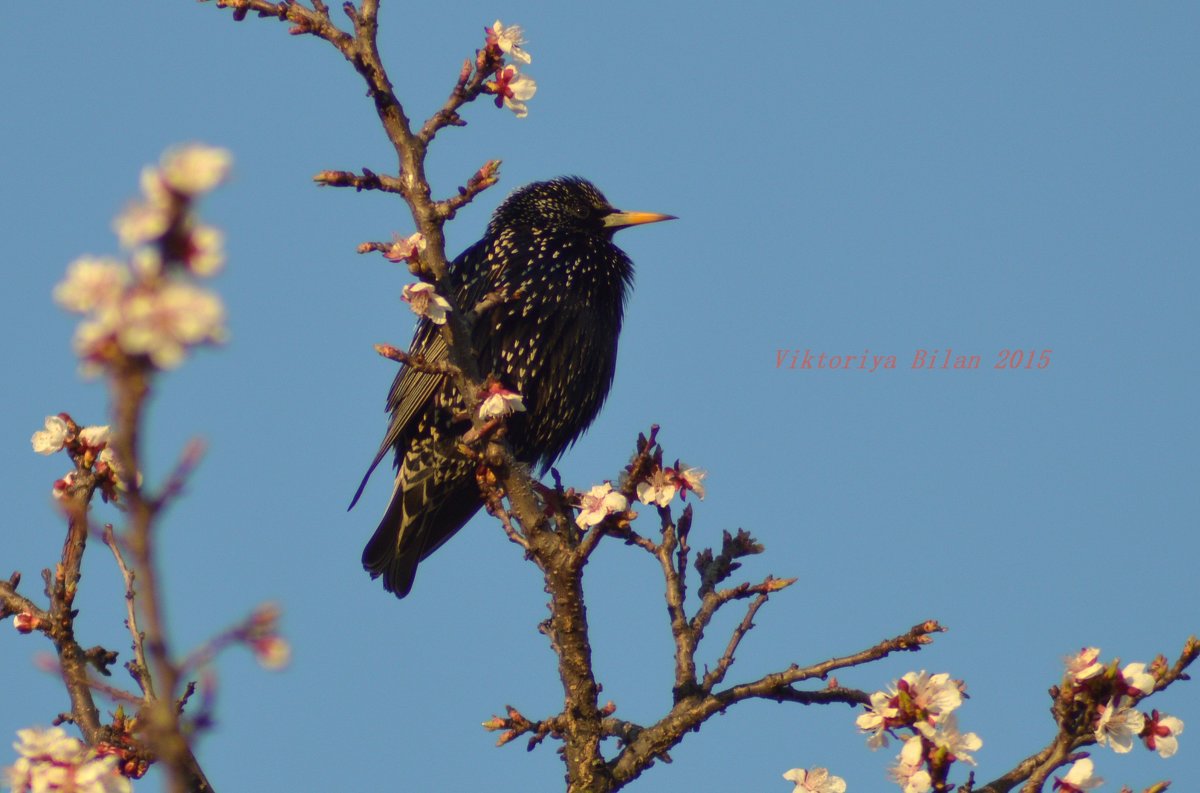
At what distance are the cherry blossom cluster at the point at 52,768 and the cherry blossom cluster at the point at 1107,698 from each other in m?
1.62

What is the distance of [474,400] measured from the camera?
3.36 metres

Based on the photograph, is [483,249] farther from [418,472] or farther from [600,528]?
[600,528]

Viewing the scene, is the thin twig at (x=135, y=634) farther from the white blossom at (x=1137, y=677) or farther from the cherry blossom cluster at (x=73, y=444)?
the white blossom at (x=1137, y=677)

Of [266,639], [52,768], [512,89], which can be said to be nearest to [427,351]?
[512,89]

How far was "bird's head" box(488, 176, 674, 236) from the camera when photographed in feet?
19.5

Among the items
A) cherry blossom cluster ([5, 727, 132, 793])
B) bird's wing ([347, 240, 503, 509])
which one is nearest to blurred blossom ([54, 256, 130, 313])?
cherry blossom cluster ([5, 727, 132, 793])

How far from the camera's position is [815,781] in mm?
2873

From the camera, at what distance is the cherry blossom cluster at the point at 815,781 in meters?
2.87

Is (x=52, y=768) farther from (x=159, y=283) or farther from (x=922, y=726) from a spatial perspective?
A: (x=922, y=726)

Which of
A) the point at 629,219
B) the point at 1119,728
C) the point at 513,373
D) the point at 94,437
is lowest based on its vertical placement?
the point at 1119,728

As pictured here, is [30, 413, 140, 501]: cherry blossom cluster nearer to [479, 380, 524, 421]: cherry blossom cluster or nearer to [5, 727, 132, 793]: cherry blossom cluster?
[479, 380, 524, 421]: cherry blossom cluster

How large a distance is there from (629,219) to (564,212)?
295mm

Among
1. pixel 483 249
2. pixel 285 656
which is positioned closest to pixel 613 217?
pixel 483 249

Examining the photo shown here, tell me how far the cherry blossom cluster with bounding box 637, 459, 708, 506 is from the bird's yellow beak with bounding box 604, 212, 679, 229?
2793 millimetres
